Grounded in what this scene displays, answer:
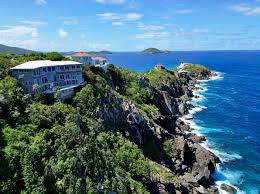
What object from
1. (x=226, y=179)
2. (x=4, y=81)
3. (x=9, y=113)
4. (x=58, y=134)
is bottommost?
(x=226, y=179)

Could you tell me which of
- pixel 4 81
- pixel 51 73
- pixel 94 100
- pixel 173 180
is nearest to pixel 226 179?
pixel 173 180

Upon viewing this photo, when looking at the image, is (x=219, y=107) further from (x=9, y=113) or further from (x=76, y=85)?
(x=9, y=113)

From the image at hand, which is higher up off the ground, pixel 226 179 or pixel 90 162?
pixel 90 162

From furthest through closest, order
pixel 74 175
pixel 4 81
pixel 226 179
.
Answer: pixel 226 179, pixel 4 81, pixel 74 175

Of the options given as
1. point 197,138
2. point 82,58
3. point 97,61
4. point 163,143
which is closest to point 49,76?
point 82,58

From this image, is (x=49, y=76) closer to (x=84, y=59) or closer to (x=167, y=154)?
(x=84, y=59)

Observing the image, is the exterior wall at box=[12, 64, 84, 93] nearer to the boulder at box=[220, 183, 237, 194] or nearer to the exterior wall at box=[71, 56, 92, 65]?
the exterior wall at box=[71, 56, 92, 65]

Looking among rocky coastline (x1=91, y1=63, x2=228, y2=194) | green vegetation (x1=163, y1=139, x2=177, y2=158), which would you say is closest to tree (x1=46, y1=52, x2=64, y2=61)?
rocky coastline (x1=91, y1=63, x2=228, y2=194)
